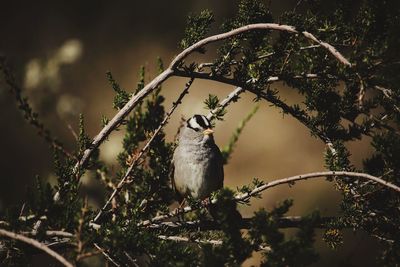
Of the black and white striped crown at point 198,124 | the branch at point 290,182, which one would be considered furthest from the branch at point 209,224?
the black and white striped crown at point 198,124

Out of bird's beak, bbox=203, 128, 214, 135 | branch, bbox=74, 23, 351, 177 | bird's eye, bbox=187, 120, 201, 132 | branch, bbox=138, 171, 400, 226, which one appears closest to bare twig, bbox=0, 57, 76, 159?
branch, bbox=74, 23, 351, 177

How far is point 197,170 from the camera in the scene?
3.39m

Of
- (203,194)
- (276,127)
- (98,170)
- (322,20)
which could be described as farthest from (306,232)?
(276,127)

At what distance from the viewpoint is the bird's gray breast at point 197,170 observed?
11.1 feet

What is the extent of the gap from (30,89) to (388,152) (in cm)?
246

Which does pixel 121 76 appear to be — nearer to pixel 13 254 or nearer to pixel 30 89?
pixel 30 89

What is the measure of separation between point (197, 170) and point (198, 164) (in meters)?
0.05

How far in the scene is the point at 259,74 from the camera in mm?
2033

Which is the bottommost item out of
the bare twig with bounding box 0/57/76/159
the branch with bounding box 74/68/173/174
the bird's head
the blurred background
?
the bare twig with bounding box 0/57/76/159

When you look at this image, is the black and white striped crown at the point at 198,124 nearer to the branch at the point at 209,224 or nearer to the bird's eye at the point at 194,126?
the bird's eye at the point at 194,126

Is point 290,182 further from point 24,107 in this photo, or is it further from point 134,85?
point 134,85

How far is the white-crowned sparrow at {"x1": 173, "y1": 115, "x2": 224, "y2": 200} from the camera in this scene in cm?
337

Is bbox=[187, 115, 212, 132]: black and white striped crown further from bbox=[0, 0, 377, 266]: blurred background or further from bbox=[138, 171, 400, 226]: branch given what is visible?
bbox=[0, 0, 377, 266]: blurred background

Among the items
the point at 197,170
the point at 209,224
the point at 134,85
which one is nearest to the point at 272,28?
the point at 209,224
